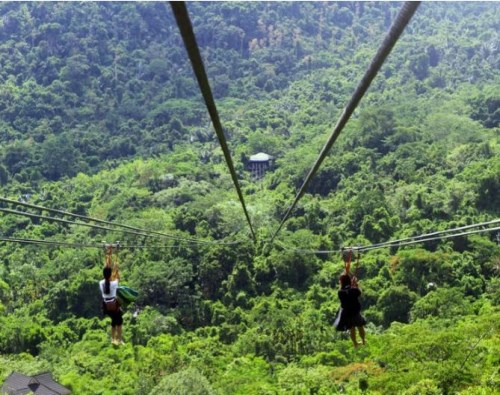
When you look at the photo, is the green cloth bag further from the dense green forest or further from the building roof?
the building roof


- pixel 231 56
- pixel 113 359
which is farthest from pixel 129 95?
pixel 113 359

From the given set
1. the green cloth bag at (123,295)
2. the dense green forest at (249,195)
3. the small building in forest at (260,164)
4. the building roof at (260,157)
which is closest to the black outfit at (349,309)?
the green cloth bag at (123,295)

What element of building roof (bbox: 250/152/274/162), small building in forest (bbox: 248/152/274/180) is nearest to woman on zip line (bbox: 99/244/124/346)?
small building in forest (bbox: 248/152/274/180)

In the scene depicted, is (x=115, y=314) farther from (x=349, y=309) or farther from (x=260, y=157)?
(x=260, y=157)

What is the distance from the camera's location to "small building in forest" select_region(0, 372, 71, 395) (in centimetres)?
2434

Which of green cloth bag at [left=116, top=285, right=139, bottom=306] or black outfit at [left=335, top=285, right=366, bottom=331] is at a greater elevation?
green cloth bag at [left=116, top=285, right=139, bottom=306]

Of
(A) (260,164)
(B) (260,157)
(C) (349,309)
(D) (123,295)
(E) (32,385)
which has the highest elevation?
(B) (260,157)

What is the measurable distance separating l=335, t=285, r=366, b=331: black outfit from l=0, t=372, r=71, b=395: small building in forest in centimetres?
1799

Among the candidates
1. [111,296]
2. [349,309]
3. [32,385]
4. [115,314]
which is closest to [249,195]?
[32,385]

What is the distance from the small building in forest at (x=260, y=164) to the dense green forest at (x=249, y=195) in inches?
32.9

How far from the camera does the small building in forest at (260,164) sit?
64.1 m

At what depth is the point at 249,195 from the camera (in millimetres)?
54812

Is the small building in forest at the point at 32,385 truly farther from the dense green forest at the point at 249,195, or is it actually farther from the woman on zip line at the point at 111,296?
the woman on zip line at the point at 111,296

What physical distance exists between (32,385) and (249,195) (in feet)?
104
